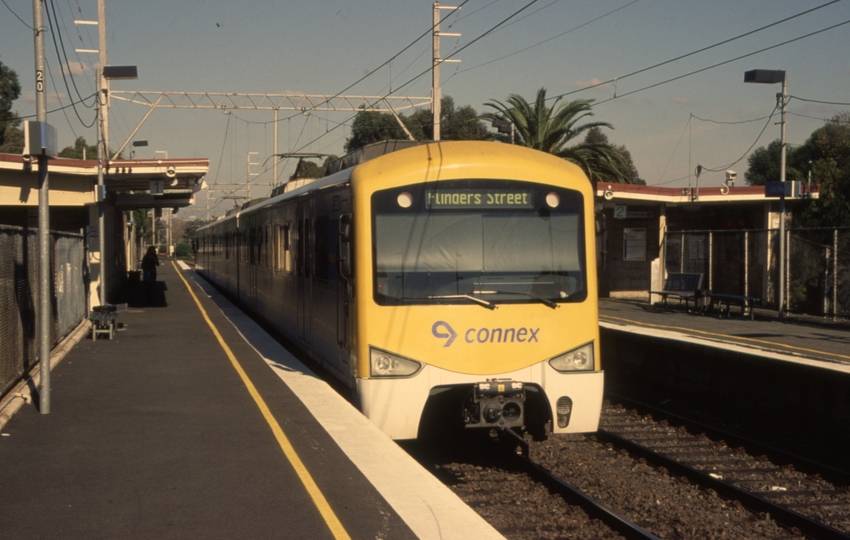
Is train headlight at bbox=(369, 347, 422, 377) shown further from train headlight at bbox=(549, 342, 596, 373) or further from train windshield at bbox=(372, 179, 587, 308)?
train headlight at bbox=(549, 342, 596, 373)

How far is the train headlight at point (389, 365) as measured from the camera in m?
8.58

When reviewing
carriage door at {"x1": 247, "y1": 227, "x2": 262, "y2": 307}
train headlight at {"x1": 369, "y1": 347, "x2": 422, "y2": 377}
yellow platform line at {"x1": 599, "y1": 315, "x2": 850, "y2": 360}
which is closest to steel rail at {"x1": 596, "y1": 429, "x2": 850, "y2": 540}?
train headlight at {"x1": 369, "y1": 347, "x2": 422, "y2": 377}

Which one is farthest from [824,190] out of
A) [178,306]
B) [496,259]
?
[496,259]

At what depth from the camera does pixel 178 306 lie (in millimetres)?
26188

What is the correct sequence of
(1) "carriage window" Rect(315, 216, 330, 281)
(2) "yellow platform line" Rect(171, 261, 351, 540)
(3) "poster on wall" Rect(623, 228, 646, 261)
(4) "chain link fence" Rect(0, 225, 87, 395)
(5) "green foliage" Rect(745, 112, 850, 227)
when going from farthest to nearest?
1. (5) "green foliage" Rect(745, 112, 850, 227)
2. (3) "poster on wall" Rect(623, 228, 646, 261)
3. (1) "carriage window" Rect(315, 216, 330, 281)
4. (4) "chain link fence" Rect(0, 225, 87, 395)
5. (2) "yellow platform line" Rect(171, 261, 351, 540)

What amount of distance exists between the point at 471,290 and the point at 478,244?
0.45m

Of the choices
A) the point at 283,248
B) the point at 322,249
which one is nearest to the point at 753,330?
the point at 283,248

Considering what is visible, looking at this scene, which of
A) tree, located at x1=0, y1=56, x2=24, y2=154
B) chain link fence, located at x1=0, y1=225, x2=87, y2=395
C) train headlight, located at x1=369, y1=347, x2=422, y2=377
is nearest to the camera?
train headlight, located at x1=369, y1=347, x2=422, y2=377

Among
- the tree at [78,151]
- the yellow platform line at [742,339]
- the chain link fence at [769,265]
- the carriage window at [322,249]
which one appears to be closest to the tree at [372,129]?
the tree at [78,151]

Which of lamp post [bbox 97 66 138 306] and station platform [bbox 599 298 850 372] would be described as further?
lamp post [bbox 97 66 138 306]

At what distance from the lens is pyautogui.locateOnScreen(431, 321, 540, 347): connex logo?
8633 millimetres

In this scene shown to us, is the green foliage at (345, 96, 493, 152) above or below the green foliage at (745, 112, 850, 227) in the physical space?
above

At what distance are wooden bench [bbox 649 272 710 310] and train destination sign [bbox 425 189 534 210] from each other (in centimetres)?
Answer: 1633

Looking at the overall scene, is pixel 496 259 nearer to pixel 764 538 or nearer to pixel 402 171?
pixel 402 171
